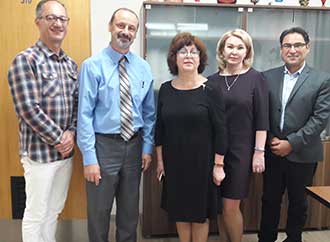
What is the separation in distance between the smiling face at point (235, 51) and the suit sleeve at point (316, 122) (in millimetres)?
577

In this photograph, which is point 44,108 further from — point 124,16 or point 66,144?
point 124,16

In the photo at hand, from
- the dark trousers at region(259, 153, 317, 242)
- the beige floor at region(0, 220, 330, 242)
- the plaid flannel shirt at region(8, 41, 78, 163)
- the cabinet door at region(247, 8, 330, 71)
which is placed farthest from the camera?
the cabinet door at region(247, 8, 330, 71)

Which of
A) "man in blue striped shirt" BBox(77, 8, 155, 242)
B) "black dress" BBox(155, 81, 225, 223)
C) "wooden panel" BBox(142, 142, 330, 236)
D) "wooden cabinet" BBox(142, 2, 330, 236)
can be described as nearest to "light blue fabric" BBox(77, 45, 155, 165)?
"man in blue striped shirt" BBox(77, 8, 155, 242)

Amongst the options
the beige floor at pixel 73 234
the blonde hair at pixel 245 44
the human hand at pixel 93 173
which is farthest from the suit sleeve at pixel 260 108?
the beige floor at pixel 73 234

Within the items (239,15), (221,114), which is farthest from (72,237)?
(239,15)

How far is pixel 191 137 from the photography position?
201cm

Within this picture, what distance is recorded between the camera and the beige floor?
266 centimetres

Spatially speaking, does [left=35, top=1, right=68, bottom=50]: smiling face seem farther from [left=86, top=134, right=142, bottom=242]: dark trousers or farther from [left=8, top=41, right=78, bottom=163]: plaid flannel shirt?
[left=86, top=134, right=142, bottom=242]: dark trousers

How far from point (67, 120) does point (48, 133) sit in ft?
0.54

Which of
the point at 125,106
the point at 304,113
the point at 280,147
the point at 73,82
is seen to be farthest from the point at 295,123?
the point at 73,82

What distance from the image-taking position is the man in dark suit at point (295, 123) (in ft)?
7.45

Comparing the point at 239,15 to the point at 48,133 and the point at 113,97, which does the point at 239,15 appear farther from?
the point at 48,133

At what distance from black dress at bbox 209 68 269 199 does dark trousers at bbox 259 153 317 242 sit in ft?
1.04

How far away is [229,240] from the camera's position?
2.38 meters
